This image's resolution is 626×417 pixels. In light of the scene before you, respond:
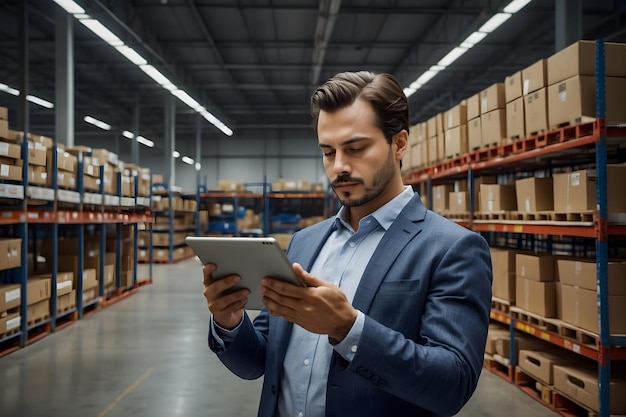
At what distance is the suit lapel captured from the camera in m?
1.29

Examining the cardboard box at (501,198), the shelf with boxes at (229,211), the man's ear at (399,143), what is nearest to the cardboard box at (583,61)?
the cardboard box at (501,198)

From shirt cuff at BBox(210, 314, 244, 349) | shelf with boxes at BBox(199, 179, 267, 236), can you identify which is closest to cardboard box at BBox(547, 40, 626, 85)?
shirt cuff at BBox(210, 314, 244, 349)

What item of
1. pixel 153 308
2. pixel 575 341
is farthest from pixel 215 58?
pixel 575 341

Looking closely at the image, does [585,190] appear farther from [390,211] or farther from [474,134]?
[390,211]

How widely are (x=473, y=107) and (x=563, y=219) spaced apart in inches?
84.3

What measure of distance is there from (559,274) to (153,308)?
6810 mm

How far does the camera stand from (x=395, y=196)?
1.47 m

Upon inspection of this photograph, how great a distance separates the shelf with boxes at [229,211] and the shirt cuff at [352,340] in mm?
17221

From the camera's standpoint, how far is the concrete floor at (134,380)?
4.44 meters

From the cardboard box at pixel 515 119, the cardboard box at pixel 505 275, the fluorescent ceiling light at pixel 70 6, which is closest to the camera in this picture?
the cardboard box at pixel 515 119

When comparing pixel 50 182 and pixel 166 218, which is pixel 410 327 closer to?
pixel 50 182

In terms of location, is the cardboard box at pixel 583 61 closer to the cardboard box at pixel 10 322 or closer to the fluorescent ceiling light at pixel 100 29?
the cardboard box at pixel 10 322

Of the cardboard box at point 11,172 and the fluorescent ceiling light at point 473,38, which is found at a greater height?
the fluorescent ceiling light at point 473,38

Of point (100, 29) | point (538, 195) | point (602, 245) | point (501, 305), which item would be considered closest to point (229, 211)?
point (100, 29)
